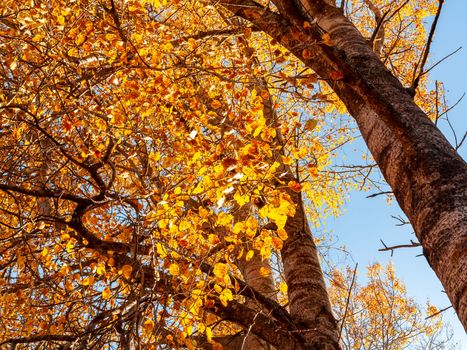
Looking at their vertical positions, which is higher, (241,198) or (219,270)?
(241,198)

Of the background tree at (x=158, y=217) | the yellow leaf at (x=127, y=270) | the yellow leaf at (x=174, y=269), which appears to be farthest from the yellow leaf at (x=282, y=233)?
the yellow leaf at (x=127, y=270)

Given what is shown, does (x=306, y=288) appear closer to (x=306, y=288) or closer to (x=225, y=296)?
(x=306, y=288)

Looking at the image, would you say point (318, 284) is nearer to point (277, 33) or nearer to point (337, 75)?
point (337, 75)

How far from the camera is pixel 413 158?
192 cm

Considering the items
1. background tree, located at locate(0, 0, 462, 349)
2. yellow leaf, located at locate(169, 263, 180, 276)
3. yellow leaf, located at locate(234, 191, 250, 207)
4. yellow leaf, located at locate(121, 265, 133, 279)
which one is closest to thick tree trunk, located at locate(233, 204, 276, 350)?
background tree, located at locate(0, 0, 462, 349)

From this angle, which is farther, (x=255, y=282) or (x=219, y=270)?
(x=255, y=282)

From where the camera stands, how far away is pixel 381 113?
202cm

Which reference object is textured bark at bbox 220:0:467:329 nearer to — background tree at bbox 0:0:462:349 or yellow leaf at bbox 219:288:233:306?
background tree at bbox 0:0:462:349

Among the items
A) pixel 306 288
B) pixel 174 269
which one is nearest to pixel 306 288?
pixel 306 288

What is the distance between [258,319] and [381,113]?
2.05m

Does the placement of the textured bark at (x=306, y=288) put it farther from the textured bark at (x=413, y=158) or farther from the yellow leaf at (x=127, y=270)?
the yellow leaf at (x=127, y=270)

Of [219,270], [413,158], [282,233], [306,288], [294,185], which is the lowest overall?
[413,158]

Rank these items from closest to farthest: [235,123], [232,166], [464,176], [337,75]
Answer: [464,176] < [337,75] < [232,166] < [235,123]

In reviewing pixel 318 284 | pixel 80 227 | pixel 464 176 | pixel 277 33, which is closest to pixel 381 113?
pixel 464 176
